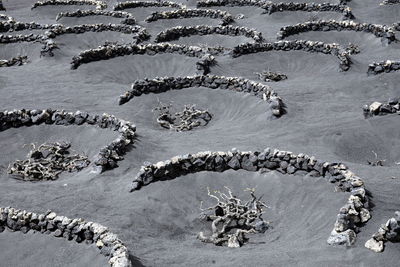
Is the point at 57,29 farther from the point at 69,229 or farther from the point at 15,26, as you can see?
the point at 69,229

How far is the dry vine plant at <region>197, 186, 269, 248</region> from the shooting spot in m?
12.4

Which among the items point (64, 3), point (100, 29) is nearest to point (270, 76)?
point (100, 29)

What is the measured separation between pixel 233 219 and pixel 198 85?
11.2 metres

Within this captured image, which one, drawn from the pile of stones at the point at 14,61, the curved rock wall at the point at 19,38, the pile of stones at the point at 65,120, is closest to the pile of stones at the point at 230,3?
the curved rock wall at the point at 19,38

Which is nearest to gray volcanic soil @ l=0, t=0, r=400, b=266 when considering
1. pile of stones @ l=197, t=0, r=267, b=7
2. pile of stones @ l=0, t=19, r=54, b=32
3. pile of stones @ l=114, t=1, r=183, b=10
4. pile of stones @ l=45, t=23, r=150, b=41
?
pile of stones @ l=45, t=23, r=150, b=41

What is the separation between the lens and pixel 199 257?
448 inches

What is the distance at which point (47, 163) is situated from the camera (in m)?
17.3

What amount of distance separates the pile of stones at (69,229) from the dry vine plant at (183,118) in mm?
7961

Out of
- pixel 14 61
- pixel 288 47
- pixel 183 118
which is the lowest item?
pixel 14 61

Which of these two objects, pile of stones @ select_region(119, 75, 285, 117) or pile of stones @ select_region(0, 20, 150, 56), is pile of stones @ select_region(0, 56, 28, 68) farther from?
pile of stones @ select_region(119, 75, 285, 117)

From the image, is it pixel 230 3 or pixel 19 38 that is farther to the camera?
pixel 230 3

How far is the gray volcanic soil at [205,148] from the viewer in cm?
1180

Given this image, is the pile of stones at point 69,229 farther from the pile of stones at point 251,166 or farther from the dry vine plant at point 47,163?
the dry vine plant at point 47,163

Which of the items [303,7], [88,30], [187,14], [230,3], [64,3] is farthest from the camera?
[64,3]
